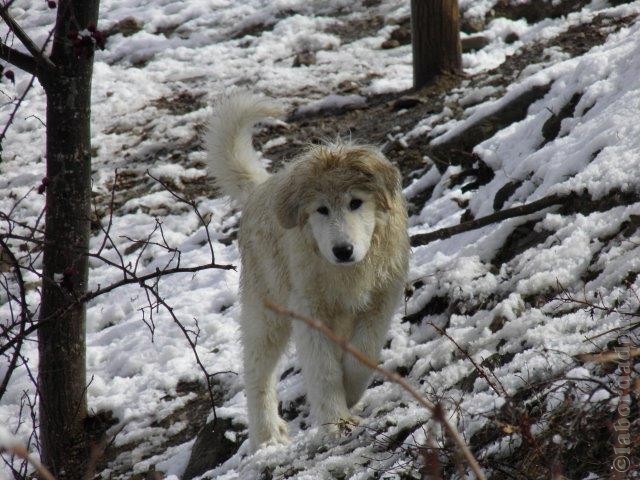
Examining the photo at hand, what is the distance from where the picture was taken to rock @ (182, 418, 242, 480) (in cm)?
563

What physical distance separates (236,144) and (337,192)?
123 centimetres

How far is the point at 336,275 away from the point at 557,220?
Result: 1.49 meters

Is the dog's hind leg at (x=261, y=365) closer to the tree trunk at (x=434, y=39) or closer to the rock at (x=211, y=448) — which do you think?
the rock at (x=211, y=448)

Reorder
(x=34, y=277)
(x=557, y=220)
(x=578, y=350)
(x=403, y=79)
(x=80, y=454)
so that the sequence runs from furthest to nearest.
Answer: (x=403, y=79), (x=34, y=277), (x=80, y=454), (x=557, y=220), (x=578, y=350)

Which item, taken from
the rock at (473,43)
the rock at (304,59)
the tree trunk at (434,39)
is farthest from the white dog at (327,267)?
the rock at (304,59)

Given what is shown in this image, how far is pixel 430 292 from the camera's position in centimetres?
597

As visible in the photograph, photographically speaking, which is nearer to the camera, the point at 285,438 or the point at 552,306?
the point at 552,306

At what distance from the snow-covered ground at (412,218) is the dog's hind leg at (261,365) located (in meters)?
0.20

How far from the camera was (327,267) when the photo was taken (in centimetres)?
504

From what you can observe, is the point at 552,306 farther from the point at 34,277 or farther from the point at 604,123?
the point at 34,277

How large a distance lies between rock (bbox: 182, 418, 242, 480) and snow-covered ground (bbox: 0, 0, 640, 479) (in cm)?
14

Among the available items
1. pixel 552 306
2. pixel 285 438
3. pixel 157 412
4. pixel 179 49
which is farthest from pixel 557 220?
pixel 179 49

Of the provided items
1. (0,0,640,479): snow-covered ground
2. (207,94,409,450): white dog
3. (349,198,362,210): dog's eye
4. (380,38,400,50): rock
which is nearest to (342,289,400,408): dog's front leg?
(207,94,409,450): white dog

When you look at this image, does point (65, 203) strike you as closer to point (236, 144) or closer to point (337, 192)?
point (236, 144)
